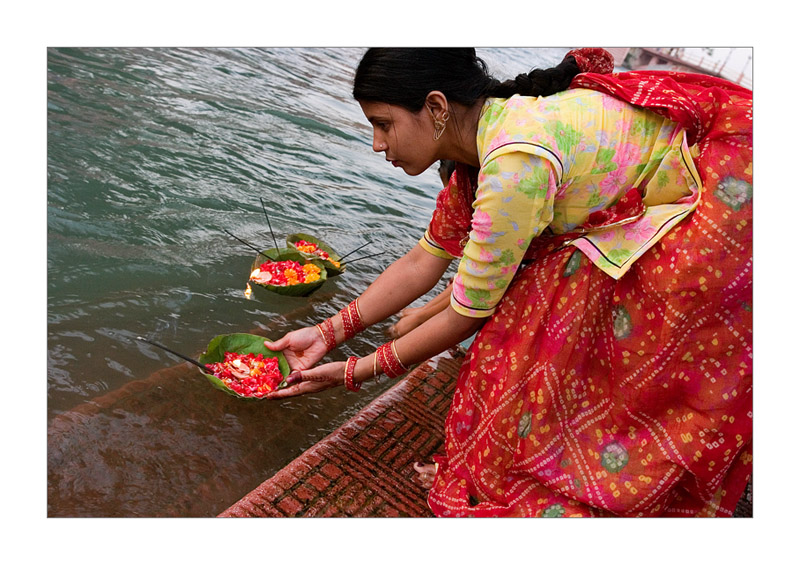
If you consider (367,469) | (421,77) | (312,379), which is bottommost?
(367,469)

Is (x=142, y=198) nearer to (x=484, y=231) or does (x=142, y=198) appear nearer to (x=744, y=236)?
(x=484, y=231)

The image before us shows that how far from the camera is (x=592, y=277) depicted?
7.36 ft

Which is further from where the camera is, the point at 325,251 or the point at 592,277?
the point at 325,251

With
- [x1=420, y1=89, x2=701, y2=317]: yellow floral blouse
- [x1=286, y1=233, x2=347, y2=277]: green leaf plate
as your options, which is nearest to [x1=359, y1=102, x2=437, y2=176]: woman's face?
[x1=420, y1=89, x2=701, y2=317]: yellow floral blouse

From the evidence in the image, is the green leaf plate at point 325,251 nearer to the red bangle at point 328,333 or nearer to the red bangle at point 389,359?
the red bangle at point 328,333

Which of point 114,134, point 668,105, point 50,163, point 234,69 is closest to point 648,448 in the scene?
point 668,105

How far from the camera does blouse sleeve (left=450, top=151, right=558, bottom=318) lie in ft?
6.64

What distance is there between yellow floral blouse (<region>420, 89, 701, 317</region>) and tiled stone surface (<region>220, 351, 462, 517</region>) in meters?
0.81

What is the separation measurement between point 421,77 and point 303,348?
1.39 meters

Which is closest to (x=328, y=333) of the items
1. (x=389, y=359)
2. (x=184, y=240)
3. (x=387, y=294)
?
(x=387, y=294)

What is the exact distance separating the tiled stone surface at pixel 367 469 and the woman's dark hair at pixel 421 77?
1.40 m

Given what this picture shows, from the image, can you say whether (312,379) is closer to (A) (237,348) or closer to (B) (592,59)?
(A) (237,348)

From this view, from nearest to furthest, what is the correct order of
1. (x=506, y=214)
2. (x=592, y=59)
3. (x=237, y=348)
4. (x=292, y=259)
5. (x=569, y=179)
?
(x=506, y=214) < (x=569, y=179) < (x=592, y=59) < (x=237, y=348) < (x=292, y=259)

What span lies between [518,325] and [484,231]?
421 mm
